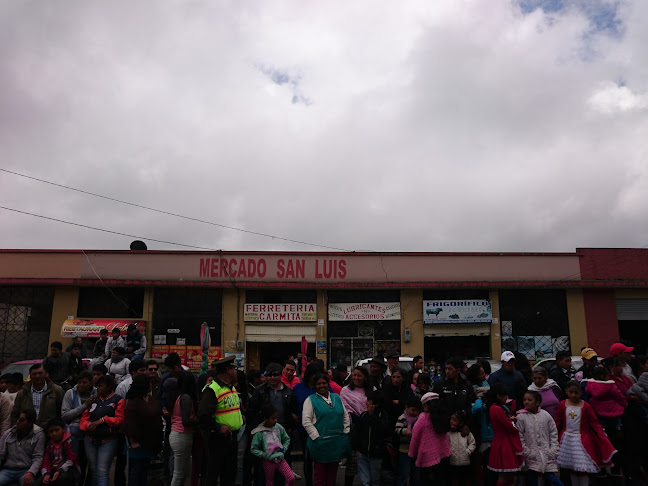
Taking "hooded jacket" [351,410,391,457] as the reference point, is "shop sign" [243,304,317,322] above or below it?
above

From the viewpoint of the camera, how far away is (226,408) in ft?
21.2

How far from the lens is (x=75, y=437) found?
22.1 ft

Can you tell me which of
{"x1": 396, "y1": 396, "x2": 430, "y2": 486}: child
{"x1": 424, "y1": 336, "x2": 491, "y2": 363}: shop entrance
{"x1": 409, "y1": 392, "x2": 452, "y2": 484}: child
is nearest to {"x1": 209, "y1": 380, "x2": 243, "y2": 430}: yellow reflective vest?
{"x1": 396, "y1": 396, "x2": 430, "y2": 486}: child

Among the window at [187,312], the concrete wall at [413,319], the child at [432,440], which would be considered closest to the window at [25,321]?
the window at [187,312]

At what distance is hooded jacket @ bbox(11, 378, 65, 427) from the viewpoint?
23.2ft

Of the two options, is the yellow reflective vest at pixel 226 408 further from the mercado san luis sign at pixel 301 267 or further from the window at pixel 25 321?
the window at pixel 25 321

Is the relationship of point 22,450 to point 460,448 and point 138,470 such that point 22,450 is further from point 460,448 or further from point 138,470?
point 460,448

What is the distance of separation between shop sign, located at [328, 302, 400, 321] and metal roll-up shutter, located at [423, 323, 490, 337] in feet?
4.88

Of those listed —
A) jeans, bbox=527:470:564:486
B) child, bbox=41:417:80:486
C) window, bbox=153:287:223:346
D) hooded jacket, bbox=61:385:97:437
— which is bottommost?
jeans, bbox=527:470:564:486

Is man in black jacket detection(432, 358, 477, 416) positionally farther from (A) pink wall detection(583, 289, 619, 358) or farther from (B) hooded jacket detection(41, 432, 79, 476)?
(A) pink wall detection(583, 289, 619, 358)

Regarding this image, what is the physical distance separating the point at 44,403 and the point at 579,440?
23.8ft

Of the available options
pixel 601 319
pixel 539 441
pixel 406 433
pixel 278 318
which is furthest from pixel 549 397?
pixel 601 319

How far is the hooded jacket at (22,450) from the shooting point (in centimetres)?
634

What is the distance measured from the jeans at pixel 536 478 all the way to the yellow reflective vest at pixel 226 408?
3.67 meters
